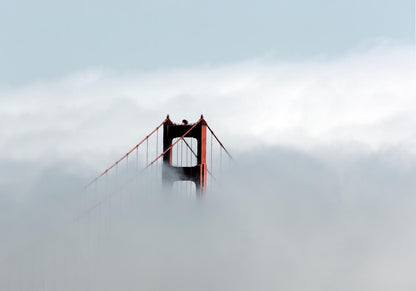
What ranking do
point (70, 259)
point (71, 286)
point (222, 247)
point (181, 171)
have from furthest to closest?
point (222, 247) → point (70, 259) → point (71, 286) → point (181, 171)

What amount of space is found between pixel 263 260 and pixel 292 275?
2.46 metres

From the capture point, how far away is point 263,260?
6688 centimetres

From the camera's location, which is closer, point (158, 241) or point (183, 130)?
point (183, 130)

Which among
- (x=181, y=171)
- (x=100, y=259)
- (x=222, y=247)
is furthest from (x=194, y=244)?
(x=181, y=171)

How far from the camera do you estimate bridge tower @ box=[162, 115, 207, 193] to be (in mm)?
44781

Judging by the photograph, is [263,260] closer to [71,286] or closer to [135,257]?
[135,257]

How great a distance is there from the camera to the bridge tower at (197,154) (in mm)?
44781

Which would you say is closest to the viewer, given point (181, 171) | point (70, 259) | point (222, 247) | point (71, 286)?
point (181, 171)

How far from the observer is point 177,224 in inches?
2288

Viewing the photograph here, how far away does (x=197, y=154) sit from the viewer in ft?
148

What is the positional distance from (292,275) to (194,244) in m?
8.40

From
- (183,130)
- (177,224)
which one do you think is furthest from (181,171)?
(177,224)

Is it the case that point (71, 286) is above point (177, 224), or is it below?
below

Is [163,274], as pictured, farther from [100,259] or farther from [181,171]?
[181,171]
